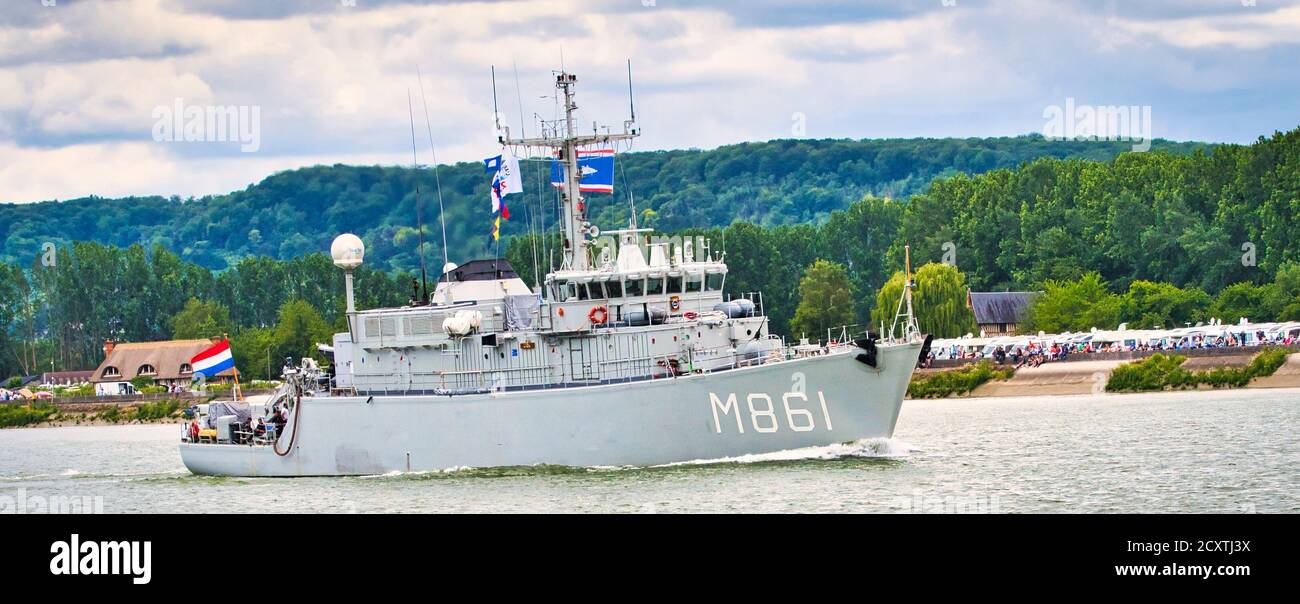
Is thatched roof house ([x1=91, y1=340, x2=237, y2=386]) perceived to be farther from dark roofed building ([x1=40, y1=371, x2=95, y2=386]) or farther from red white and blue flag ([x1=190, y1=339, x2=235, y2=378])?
red white and blue flag ([x1=190, y1=339, x2=235, y2=378])

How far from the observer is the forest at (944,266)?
87812mm

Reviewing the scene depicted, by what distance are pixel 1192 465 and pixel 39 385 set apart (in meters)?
89.8

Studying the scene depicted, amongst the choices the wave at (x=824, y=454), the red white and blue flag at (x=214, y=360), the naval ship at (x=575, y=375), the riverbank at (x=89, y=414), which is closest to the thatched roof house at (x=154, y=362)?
the riverbank at (x=89, y=414)

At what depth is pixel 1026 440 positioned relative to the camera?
141 feet

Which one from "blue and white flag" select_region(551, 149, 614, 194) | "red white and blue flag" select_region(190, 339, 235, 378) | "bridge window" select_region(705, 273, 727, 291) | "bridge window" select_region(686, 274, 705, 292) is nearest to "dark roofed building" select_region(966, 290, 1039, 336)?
"bridge window" select_region(705, 273, 727, 291)

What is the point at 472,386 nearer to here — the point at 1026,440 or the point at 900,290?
the point at 1026,440

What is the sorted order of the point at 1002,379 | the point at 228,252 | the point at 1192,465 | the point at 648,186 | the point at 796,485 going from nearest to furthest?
the point at 796,485
the point at 1192,465
the point at 1002,379
the point at 228,252
the point at 648,186

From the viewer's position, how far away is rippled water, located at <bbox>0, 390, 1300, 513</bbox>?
30.6 metres

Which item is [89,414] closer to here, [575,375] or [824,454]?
[575,375]

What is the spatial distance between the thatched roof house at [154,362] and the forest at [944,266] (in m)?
3.13

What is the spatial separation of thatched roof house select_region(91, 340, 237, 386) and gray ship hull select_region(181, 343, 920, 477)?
6336 centimetres

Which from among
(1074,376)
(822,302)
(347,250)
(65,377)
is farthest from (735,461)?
(65,377)

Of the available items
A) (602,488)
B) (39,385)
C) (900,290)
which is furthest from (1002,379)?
(39,385)
